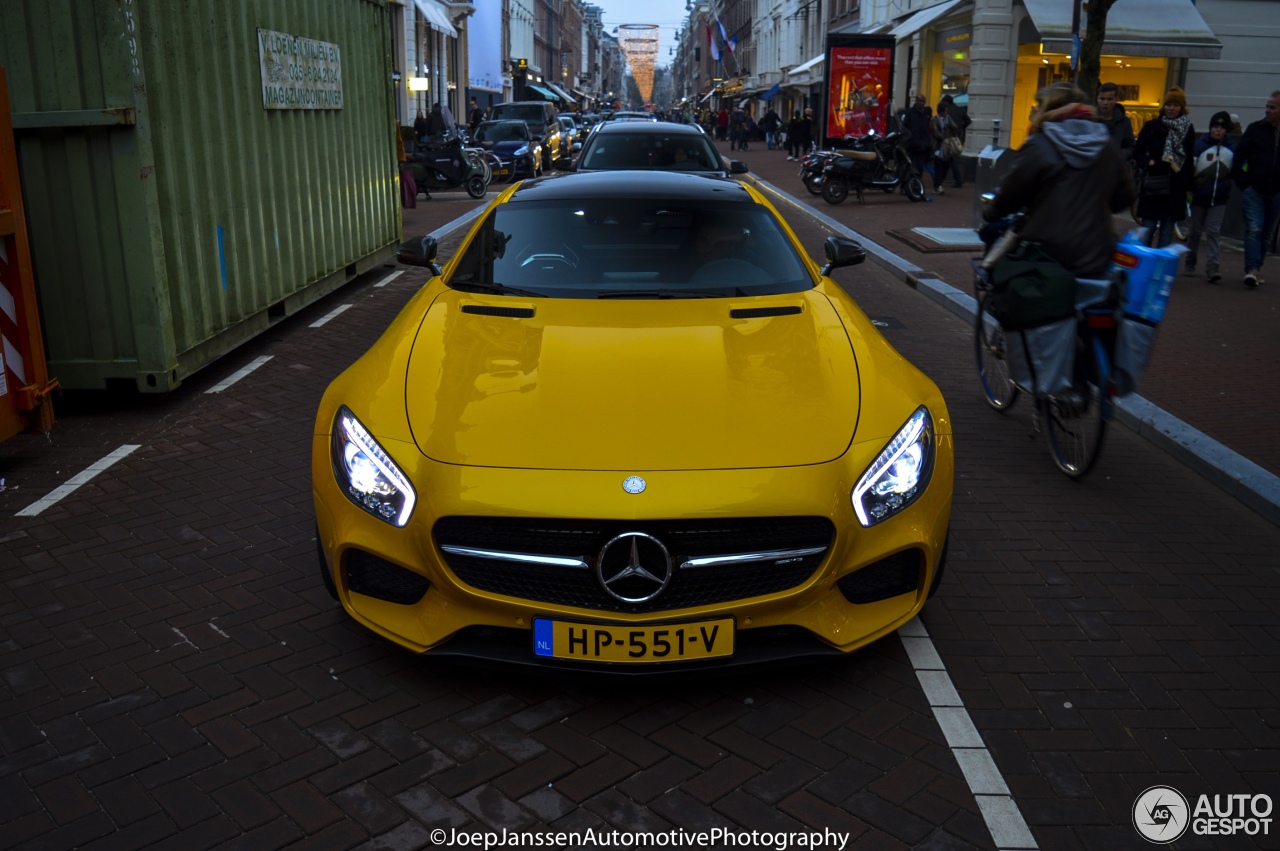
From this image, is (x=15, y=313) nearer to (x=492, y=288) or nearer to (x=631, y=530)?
(x=492, y=288)

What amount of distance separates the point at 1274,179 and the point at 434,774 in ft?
34.4

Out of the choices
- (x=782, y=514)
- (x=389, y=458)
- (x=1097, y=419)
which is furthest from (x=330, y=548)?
(x=1097, y=419)

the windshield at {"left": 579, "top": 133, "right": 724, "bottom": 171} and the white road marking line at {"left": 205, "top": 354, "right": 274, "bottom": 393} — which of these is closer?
the white road marking line at {"left": 205, "top": 354, "right": 274, "bottom": 393}

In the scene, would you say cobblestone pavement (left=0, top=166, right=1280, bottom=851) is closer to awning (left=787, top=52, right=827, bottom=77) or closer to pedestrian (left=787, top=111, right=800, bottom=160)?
pedestrian (left=787, top=111, right=800, bottom=160)

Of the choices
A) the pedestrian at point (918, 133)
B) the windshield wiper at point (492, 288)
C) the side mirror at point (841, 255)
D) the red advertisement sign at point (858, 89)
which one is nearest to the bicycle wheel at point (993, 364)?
the side mirror at point (841, 255)

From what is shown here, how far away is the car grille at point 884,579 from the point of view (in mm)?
3508

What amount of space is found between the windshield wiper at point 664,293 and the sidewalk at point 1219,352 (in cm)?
321

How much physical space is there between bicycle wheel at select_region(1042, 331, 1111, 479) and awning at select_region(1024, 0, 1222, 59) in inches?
762

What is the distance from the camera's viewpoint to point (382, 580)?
11.7ft

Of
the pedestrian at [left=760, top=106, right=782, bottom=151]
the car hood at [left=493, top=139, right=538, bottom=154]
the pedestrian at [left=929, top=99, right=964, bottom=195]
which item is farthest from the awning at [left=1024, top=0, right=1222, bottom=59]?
the pedestrian at [left=760, top=106, right=782, bottom=151]

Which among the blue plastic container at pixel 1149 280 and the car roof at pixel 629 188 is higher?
the car roof at pixel 629 188

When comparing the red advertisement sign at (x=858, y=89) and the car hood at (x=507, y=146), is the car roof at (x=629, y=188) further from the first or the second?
the red advertisement sign at (x=858, y=89)

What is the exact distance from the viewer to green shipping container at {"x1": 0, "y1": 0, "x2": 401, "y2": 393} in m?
6.44

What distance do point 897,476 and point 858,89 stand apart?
26.5 meters
